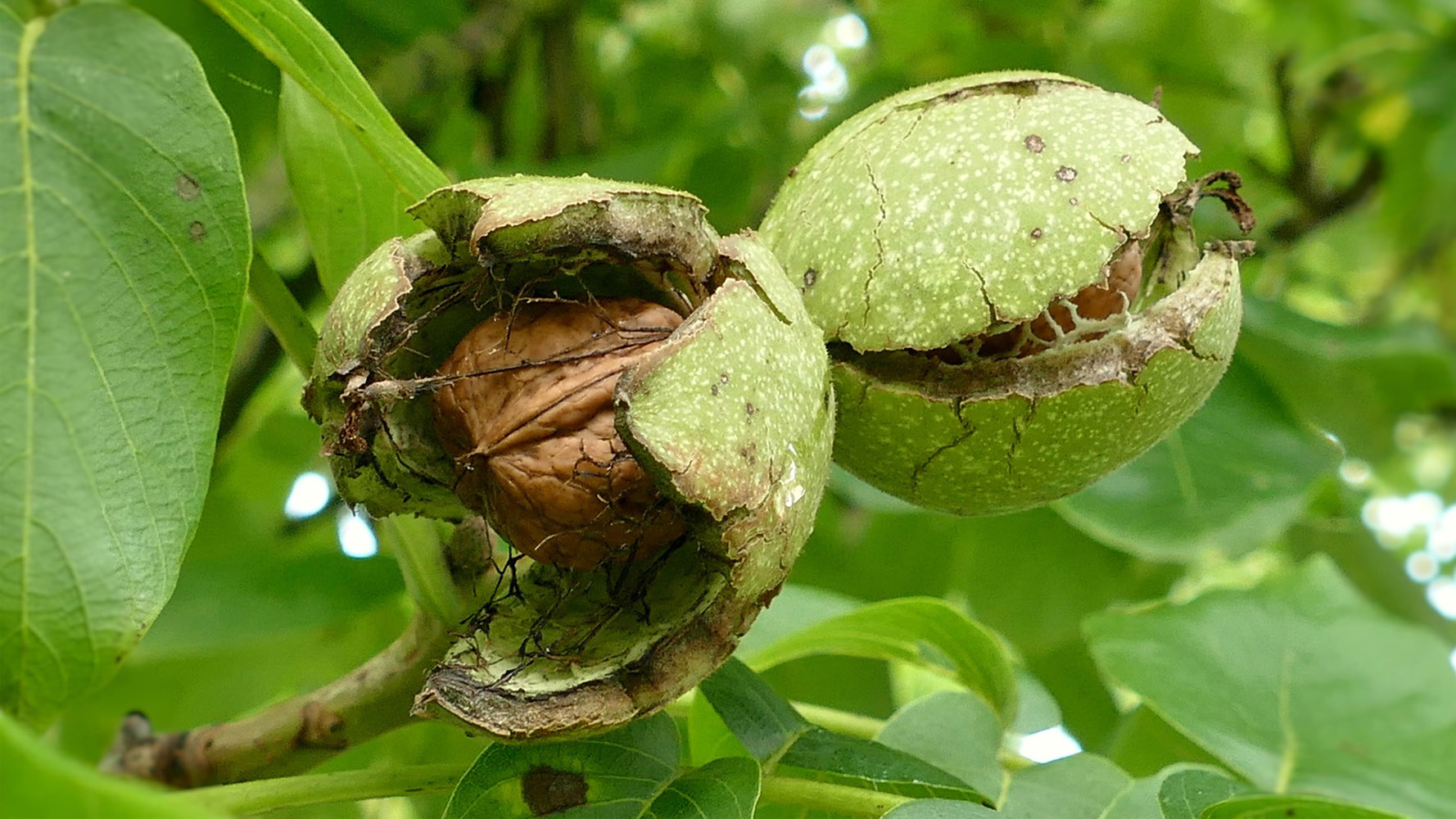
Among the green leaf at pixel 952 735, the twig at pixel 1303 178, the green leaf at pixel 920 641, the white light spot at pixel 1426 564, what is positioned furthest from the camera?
the white light spot at pixel 1426 564

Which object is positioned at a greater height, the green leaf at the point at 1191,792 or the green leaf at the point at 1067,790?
the green leaf at the point at 1191,792

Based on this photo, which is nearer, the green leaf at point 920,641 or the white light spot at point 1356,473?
the green leaf at point 920,641

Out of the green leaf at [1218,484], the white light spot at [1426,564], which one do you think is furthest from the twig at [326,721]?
the white light spot at [1426,564]

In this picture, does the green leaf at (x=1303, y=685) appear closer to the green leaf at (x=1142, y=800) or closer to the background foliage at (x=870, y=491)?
the background foliage at (x=870, y=491)

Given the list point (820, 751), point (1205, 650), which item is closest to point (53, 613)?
point (820, 751)

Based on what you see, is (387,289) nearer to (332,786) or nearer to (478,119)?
(332,786)

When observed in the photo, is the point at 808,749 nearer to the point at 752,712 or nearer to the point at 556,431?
the point at 752,712

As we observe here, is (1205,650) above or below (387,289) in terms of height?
below
